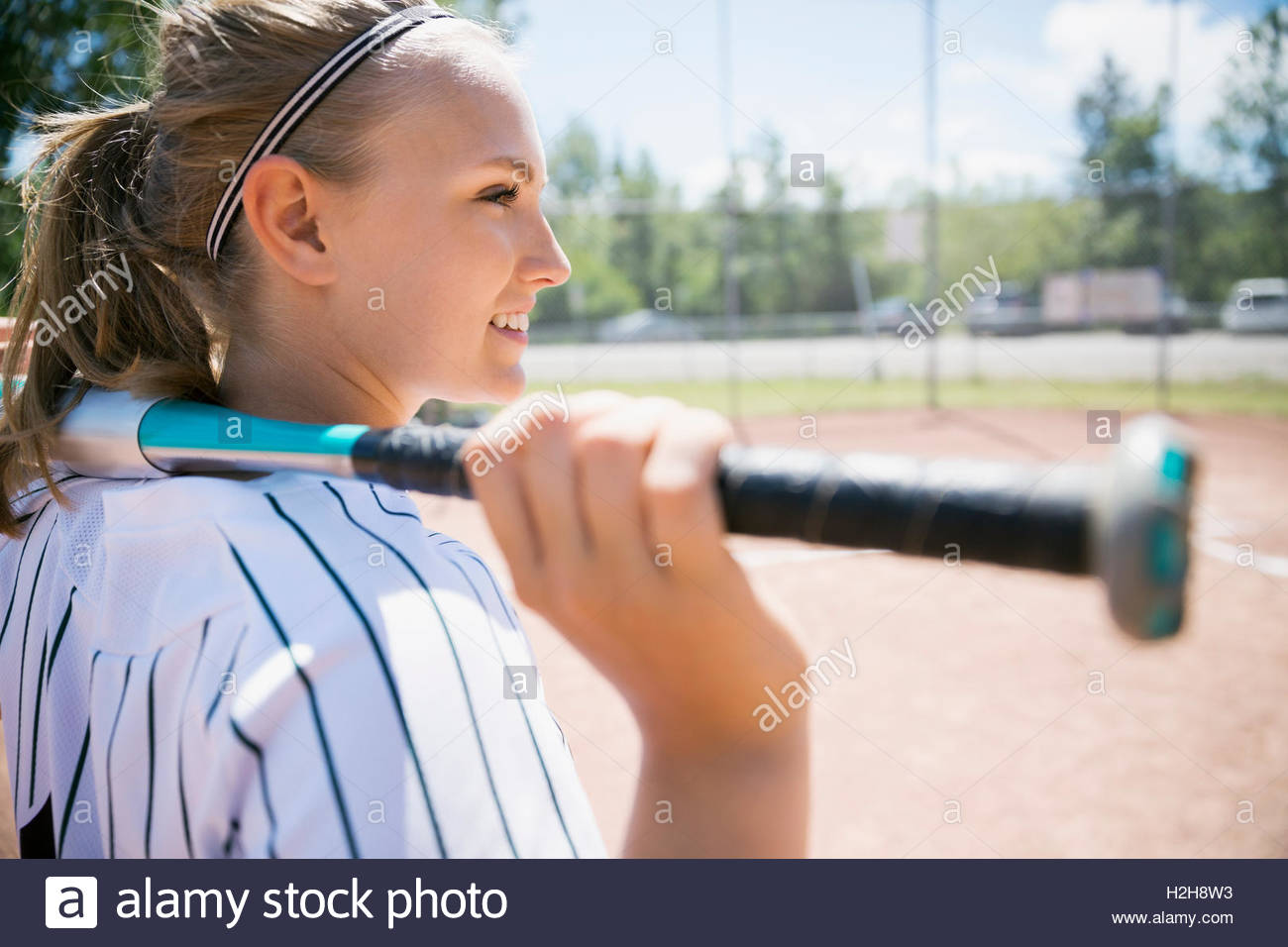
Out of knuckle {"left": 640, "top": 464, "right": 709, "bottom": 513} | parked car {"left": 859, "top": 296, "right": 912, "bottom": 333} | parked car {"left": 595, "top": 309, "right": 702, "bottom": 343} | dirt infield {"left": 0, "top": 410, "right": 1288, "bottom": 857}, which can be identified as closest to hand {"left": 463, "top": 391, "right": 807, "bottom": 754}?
knuckle {"left": 640, "top": 464, "right": 709, "bottom": 513}

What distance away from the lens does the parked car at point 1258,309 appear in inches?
676

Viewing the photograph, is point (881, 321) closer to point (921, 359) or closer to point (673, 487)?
point (921, 359)

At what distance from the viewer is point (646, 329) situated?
22.8 metres

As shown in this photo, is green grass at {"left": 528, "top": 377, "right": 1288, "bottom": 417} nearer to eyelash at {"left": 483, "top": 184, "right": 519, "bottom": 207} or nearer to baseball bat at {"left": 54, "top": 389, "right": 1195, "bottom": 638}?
eyelash at {"left": 483, "top": 184, "right": 519, "bottom": 207}

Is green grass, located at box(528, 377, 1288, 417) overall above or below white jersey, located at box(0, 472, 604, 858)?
below

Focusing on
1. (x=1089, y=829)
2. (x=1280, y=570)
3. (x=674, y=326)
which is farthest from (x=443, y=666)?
(x=674, y=326)

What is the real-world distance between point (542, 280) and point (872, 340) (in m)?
19.3

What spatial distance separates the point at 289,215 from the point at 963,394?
1747 cm

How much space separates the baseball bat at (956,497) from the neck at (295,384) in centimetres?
36

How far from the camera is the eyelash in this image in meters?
1.34

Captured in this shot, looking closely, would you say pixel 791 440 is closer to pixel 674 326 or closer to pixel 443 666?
pixel 674 326

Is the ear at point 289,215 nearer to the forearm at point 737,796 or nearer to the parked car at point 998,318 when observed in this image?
the forearm at point 737,796

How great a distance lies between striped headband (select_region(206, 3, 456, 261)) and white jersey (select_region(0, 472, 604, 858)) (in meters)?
0.56

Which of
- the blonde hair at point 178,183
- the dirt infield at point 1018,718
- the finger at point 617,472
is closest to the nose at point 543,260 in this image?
the blonde hair at point 178,183
